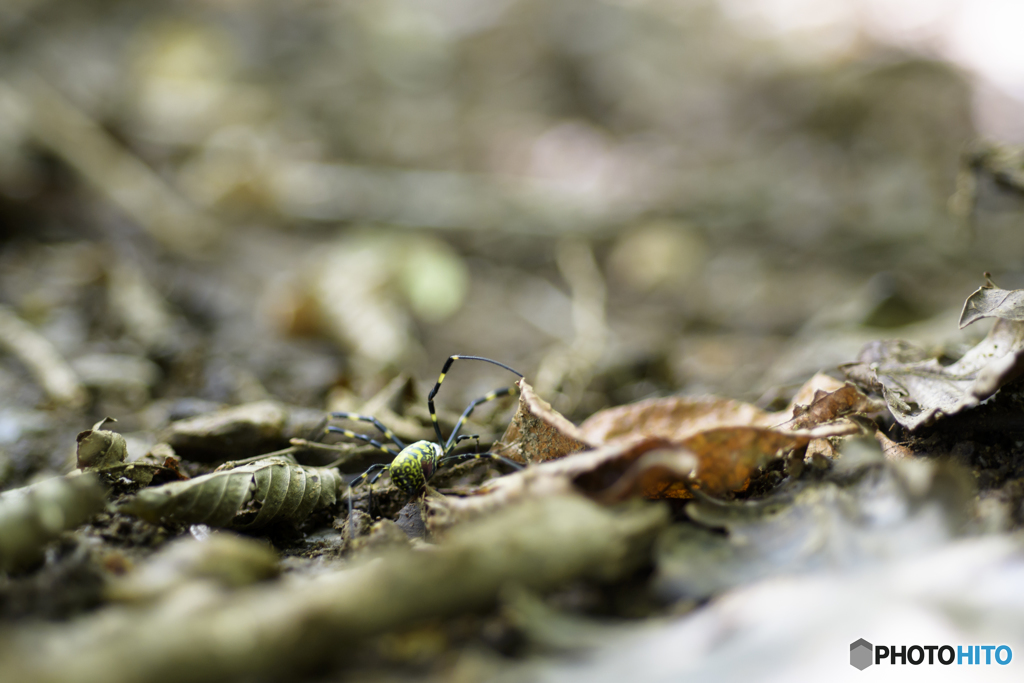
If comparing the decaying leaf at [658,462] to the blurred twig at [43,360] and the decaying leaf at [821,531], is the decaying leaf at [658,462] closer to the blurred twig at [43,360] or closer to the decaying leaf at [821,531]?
the decaying leaf at [821,531]

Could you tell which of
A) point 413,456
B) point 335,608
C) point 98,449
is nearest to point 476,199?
point 413,456

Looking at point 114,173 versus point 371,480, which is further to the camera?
point 114,173

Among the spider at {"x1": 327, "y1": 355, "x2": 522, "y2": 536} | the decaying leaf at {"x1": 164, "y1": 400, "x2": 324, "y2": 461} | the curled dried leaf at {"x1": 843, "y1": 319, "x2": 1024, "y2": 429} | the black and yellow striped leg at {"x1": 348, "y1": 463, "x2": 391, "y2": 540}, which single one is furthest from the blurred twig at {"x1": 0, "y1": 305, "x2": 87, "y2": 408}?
the curled dried leaf at {"x1": 843, "y1": 319, "x2": 1024, "y2": 429}

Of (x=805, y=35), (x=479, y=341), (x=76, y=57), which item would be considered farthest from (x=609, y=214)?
(x=76, y=57)

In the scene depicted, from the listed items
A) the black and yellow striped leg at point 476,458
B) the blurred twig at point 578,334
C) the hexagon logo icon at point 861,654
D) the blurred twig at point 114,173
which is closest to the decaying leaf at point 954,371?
the hexagon logo icon at point 861,654

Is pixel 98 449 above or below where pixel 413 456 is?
below

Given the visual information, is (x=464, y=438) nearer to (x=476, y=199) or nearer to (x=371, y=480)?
(x=371, y=480)
